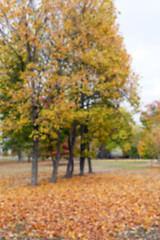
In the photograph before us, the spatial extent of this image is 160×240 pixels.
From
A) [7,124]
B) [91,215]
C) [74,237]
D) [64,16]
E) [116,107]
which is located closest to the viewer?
[74,237]

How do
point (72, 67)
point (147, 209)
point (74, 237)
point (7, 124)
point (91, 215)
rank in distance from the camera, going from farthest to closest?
point (72, 67), point (7, 124), point (147, 209), point (91, 215), point (74, 237)

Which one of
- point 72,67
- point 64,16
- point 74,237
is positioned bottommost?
point 74,237

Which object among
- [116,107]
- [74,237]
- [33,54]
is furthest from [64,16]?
[74,237]

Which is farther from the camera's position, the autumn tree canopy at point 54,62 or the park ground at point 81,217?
the autumn tree canopy at point 54,62

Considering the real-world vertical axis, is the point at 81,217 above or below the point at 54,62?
below

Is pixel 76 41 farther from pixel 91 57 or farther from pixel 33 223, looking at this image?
pixel 33 223

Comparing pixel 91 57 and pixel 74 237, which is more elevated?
pixel 91 57

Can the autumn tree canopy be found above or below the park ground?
above

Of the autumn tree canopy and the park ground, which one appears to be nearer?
the park ground

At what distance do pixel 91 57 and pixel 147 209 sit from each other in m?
8.70

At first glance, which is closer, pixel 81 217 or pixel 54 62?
pixel 81 217

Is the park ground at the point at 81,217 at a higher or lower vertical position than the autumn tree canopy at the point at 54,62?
lower

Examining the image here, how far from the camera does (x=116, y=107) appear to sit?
55.0ft

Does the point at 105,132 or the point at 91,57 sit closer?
the point at 91,57
